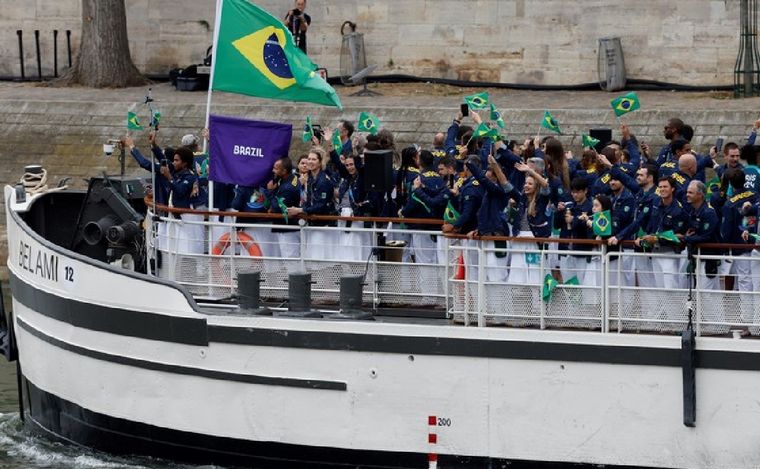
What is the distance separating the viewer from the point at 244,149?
15.9 meters

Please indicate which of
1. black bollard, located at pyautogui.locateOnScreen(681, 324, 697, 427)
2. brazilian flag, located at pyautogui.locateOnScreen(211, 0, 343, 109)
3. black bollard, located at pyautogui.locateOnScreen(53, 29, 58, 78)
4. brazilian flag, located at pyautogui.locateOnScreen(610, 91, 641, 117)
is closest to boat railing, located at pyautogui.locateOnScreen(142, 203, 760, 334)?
black bollard, located at pyautogui.locateOnScreen(681, 324, 697, 427)

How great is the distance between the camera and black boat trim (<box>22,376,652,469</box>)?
576 inches

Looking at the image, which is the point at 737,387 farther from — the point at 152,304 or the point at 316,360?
the point at 152,304

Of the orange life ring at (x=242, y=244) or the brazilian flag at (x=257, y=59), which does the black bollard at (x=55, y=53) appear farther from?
the orange life ring at (x=242, y=244)

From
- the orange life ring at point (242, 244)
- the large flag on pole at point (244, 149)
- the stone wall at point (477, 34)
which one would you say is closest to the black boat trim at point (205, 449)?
the orange life ring at point (242, 244)

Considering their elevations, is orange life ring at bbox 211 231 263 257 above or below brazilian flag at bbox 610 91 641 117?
below

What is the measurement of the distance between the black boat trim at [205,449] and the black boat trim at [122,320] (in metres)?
0.77

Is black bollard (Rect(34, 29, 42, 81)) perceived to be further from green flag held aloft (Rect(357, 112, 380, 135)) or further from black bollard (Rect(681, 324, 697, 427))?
black bollard (Rect(681, 324, 697, 427))

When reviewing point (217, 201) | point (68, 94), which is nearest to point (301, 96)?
point (217, 201)

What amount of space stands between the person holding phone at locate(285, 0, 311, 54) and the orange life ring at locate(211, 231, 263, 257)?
13676 millimetres

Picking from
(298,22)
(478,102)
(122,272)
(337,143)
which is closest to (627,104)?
(478,102)

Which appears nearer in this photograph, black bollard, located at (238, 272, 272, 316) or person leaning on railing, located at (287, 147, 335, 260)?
Result: black bollard, located at (238, 272, 272, 316)

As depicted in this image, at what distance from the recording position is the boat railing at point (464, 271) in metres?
14.1

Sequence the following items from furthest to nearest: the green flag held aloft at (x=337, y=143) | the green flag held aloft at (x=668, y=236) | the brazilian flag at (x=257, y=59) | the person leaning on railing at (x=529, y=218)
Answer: the green flag held aloft at (x=337, y=143), the brazilian flag at (x=257, y=59), the person leaning on railing at (x=529, y=218), the green flag held aloft at (x=668, y=236)
